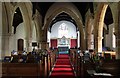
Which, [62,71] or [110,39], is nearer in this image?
[62,71]

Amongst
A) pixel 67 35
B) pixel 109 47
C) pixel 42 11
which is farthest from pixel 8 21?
pixel 67 35

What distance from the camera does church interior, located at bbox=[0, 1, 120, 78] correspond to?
6805 mm

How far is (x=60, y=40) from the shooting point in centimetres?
3475

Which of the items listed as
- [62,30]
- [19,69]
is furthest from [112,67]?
[62,30]

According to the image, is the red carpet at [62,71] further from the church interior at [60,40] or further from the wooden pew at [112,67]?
the wooden pew at [112,67]

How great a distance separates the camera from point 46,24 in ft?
73.5

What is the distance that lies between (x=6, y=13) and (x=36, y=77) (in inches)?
186

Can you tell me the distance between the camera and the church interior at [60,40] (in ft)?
22.3

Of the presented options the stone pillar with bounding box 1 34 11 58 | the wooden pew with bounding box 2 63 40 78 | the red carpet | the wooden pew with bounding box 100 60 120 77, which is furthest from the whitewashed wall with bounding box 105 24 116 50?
the wooden pew with bounding box 2 63 40 78

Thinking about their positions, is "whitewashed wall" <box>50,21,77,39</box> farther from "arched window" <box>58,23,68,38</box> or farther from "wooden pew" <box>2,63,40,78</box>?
"wooden pew" <box>2,63,40,78</box>

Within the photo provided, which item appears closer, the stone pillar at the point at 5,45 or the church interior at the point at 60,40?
the church interior at the point at 60,40

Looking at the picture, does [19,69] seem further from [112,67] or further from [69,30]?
[69,30]

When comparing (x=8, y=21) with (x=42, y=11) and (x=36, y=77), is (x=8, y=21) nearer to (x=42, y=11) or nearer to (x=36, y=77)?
(x=36, y=77)

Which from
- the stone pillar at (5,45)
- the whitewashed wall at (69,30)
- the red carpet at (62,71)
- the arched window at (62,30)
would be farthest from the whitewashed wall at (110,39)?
the stone pillar at (5,45)
